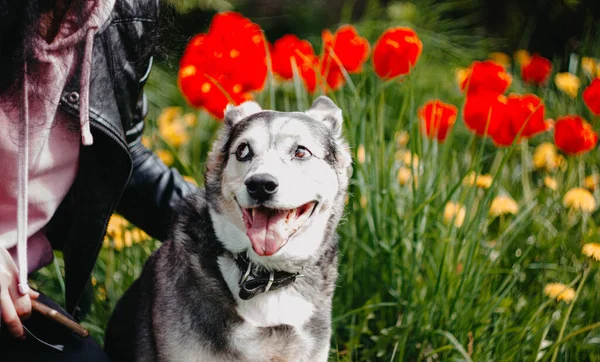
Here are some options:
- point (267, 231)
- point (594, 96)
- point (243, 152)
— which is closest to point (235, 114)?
point (243, 152)

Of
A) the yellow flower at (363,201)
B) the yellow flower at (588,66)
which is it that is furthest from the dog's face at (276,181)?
the yellow flower at (588,66)

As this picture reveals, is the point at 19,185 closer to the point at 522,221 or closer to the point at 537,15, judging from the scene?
the point at 522,221

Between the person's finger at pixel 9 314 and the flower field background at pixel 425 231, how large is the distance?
821 millimetres

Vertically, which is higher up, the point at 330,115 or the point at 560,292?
the point at 330,115

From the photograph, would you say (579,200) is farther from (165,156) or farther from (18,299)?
(18,299)

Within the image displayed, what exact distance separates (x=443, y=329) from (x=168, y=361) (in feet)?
3.61

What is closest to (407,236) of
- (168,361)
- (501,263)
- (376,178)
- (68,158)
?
(376,178)

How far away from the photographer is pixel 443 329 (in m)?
2.68

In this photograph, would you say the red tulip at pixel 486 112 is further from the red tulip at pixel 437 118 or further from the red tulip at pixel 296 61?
the red tulip at pixel 296 61

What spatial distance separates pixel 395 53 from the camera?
2.82 m

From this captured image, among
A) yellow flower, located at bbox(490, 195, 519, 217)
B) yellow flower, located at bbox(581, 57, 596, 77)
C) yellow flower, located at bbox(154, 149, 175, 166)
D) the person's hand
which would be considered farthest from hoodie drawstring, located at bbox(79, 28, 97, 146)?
yellow flower, located at bbox(581, 57, 596, 77)

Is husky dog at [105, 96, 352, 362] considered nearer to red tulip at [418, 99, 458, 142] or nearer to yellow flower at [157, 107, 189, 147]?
red tulip at [418, 99, 458, 142]

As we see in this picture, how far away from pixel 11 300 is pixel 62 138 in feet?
1.74

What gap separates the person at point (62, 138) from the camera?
1.96 meters
